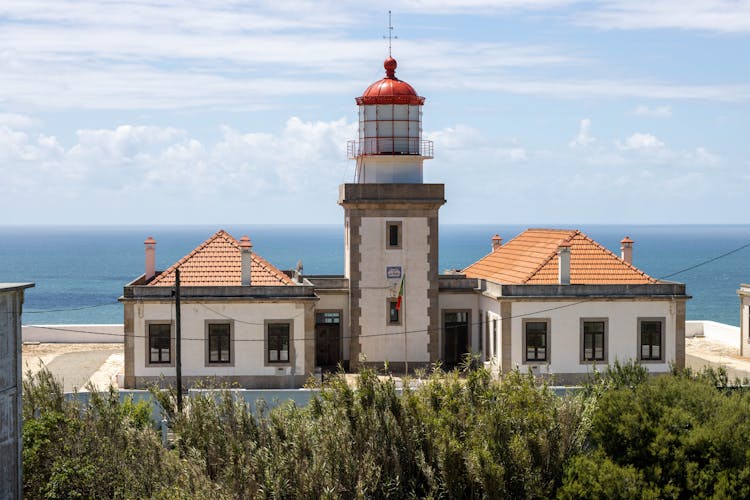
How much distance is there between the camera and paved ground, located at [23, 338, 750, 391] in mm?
32000

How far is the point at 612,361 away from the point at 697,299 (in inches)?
3607

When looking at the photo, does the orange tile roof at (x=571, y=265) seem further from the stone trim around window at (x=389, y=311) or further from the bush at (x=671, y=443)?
the bush at (x=671, y=443)

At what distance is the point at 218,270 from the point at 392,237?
494cm

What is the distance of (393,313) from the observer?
32.3 metres

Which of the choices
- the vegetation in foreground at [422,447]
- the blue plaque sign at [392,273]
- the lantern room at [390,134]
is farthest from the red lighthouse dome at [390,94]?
the vegetation in foreground at [422,447]

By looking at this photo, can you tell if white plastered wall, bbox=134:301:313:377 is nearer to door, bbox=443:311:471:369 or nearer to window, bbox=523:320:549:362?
door, bbox=443:311:471:369

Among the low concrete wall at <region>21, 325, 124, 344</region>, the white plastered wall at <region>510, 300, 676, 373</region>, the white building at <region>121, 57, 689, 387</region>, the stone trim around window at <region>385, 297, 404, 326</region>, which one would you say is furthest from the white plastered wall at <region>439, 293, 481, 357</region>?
the low concrete wall at <region>21, 325, 124, 344</region>

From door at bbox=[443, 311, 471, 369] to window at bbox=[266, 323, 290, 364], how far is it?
5187mm

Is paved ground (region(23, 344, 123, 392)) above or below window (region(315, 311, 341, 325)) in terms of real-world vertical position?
below

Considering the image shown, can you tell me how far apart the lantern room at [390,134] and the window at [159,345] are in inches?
279

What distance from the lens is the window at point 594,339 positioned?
102ft

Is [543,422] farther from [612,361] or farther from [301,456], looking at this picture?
[612,361]

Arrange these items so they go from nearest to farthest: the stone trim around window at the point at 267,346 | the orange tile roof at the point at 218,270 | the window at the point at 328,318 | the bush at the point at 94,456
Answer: the bush at the point at 94,456 → the stone trim around window at the point at 267,346 → the orange tile roof at the point at 218,270 → the window at the point at 328,318

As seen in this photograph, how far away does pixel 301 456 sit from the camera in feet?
59.9
